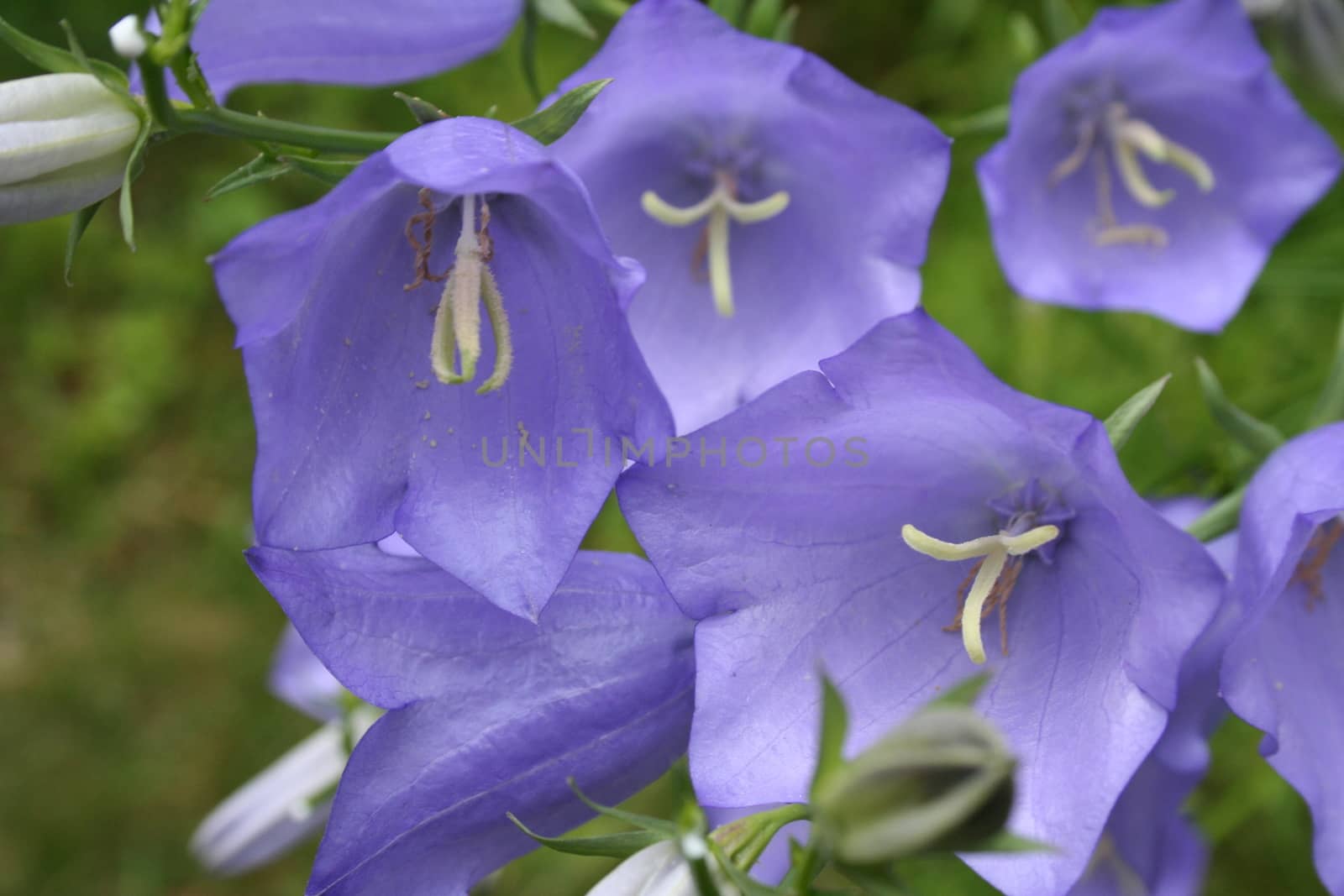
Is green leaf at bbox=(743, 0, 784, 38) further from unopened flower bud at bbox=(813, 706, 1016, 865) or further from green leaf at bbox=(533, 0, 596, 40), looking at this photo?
unopened flower bud at bbox=(813, 706, 1016, 865)

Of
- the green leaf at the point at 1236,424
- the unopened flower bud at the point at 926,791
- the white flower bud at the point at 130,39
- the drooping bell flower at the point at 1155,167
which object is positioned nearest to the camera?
the unopened flower bud at the point at 926,791

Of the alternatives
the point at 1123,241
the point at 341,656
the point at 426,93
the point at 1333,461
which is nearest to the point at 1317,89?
the point at 1123,241

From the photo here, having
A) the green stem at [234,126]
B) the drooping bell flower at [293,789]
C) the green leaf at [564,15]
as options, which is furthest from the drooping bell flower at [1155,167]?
the drooping bell flower at [293,789]

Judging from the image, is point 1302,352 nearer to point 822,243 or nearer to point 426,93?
point 822,243

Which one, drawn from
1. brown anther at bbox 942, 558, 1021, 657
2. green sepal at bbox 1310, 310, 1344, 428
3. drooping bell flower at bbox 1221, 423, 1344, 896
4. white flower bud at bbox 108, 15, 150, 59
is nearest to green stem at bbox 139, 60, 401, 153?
white flower bud at bbox 108, 15, 150, 59

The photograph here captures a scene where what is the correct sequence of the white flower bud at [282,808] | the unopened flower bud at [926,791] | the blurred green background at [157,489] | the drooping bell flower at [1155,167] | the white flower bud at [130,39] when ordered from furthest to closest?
the blurred green background at [157,489] → the white flower bud at [282,808] → the drooping bell flower at [1155,167] → the white flower bud at [130,39] → the unopened flower bud at [926,791]

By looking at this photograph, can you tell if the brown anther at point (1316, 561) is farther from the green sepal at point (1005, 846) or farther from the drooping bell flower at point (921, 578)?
the green sepal at point (1005, 846)

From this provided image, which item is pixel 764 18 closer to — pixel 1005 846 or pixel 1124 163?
pixel 1124 163
